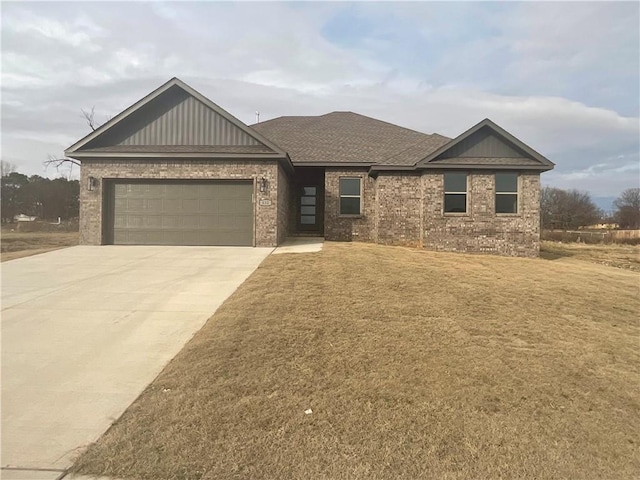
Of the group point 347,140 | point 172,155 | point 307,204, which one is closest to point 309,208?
point 307,204

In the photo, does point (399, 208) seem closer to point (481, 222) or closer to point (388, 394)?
point (481, 222)

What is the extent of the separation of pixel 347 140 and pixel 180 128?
26.2 ft

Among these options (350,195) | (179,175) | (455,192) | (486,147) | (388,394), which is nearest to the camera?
(388,394)

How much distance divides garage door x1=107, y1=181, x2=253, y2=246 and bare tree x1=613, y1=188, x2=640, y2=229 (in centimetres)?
6647

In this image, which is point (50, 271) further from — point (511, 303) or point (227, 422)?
point (511, 303)

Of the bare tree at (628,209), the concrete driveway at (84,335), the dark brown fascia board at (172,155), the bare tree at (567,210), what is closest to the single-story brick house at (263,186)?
the dark brown fascia board at (172,155)

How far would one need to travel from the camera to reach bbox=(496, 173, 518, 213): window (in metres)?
15.2

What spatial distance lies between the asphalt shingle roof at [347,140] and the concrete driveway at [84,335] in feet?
25.2

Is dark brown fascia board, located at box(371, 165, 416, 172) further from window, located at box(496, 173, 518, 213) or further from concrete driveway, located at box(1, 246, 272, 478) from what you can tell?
concrete driveway, located at box(1, 246, 272, 478)

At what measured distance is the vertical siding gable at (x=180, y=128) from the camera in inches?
568

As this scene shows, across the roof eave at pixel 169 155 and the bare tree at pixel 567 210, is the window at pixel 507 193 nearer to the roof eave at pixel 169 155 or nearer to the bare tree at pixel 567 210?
the roof eave at pixel 169 155

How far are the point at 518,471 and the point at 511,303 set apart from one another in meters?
5.08

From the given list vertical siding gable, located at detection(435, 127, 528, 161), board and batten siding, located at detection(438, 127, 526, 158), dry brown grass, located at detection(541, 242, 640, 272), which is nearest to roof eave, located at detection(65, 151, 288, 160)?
vertical siding gable, located at detection(435, 127, 528, 161)

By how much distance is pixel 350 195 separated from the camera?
17.2 meters
